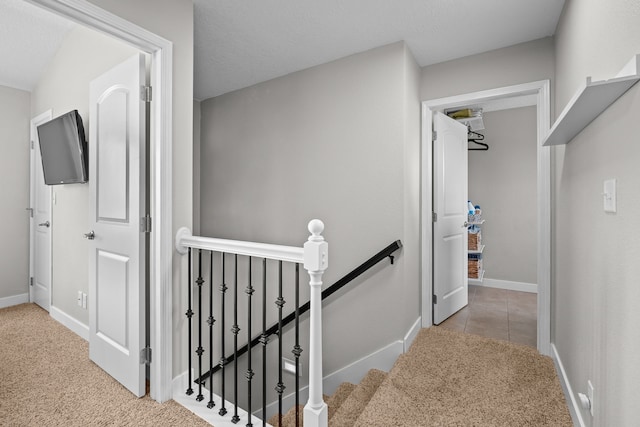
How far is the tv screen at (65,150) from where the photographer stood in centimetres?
239

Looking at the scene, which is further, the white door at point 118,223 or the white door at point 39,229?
the white door at point 39,229

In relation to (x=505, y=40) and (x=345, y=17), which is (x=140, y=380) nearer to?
(x=345, y=17)

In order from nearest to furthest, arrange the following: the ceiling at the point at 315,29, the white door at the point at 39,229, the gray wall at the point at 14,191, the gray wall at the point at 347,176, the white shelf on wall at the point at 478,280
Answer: the ceiling at the point at 315,29 < the gray wall at the point at 347,176 < the white door at the point at 39,229 < the gray wall at the point at 14,191 < the white shelf on wall at the point at 478,280

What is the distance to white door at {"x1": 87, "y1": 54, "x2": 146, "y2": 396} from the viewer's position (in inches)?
71.8

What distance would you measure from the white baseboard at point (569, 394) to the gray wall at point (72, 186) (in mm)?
3298

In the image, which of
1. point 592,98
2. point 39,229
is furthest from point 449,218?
point 39,229

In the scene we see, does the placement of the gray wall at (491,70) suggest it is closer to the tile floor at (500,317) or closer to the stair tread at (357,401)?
the tile floor at (500,317)

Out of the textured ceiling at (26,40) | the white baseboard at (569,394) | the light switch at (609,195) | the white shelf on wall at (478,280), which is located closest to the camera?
the light switch at (609,195)

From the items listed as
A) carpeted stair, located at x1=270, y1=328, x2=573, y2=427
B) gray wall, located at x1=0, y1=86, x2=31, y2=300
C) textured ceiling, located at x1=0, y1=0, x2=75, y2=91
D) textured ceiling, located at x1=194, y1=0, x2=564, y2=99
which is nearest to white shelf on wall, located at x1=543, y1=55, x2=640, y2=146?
textured ceiling, located at x1=194, y1=0, x2=564, y2=99

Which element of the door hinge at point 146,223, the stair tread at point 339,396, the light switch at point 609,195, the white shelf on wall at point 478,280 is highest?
the light switch at point 609,195

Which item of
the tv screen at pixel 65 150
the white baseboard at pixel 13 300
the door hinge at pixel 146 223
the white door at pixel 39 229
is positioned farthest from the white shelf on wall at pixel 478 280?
the white baseboard at pixel 13 300

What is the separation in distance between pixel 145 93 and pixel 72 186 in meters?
1.52

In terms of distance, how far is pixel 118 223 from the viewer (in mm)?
1966

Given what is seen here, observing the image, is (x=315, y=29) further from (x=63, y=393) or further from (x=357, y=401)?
(x=63, y=393)
